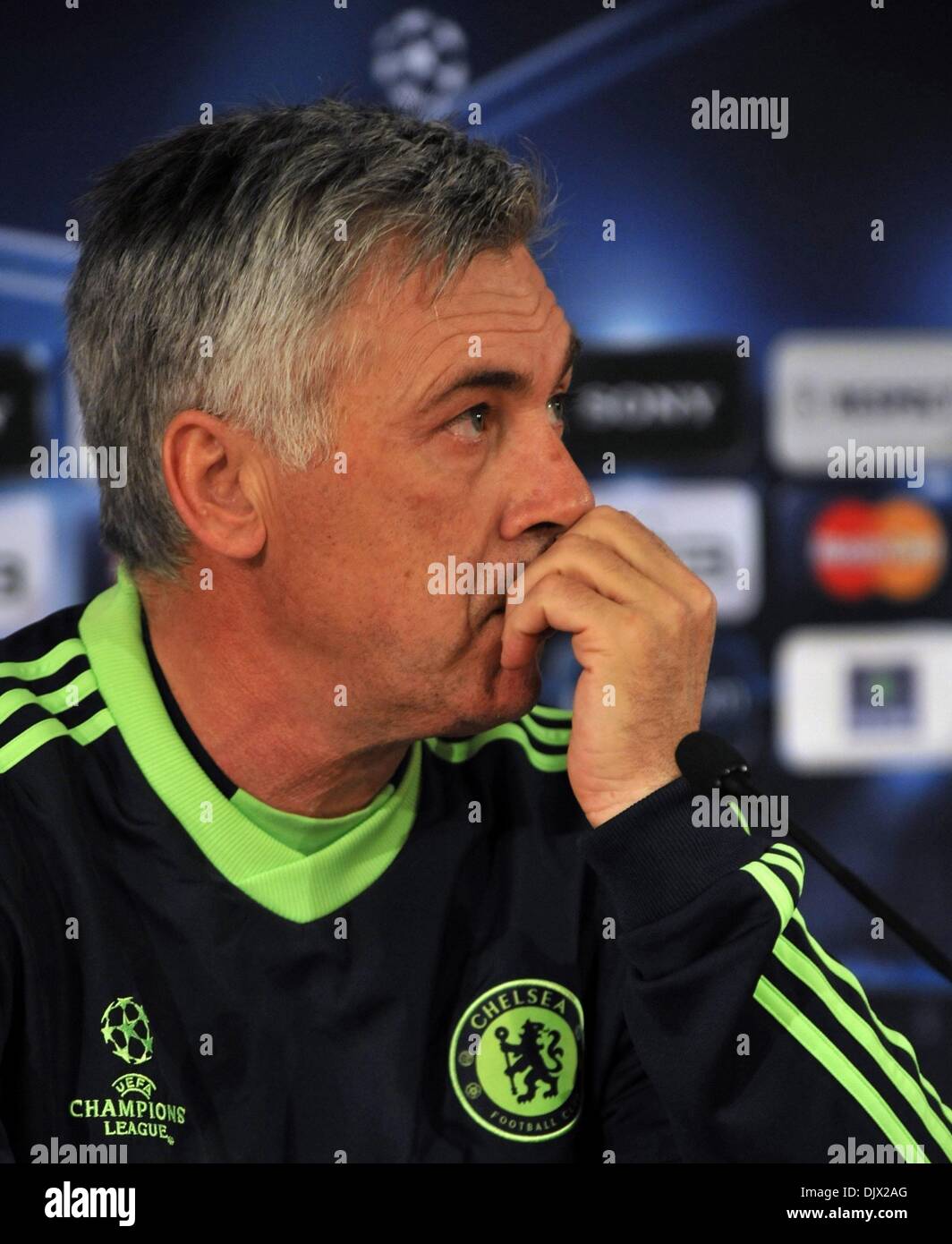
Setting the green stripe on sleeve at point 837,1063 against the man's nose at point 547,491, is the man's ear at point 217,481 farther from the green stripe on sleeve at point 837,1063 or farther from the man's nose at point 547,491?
the green stripe on sleeve at point 837,1063

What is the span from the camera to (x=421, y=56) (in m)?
2.43

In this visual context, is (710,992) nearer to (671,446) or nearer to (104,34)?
(671,446)

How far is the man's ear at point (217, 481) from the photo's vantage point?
1405 mm

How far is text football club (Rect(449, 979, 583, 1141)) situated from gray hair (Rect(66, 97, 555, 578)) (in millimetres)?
516

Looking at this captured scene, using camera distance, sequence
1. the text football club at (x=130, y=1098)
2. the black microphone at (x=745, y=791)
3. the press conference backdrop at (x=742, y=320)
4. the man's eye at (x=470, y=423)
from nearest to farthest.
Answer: the black microphone at (x=745, y=791), the text football club at (x=130, y=1098), the man's eye at (x=470, y=423), the press conference backdrop at (x=742, y=320)

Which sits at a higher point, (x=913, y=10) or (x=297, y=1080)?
(x=913, y=10)

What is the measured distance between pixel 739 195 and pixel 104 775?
1.63 meters

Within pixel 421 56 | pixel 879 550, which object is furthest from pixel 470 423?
pixel 879 550

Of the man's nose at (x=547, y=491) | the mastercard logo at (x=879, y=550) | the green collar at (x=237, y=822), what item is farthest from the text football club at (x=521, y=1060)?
the mastercard logo at (x=879, y=550)

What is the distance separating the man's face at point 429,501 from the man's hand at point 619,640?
0.04 m

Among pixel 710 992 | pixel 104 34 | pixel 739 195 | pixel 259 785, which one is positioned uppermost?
pixel 104 34
